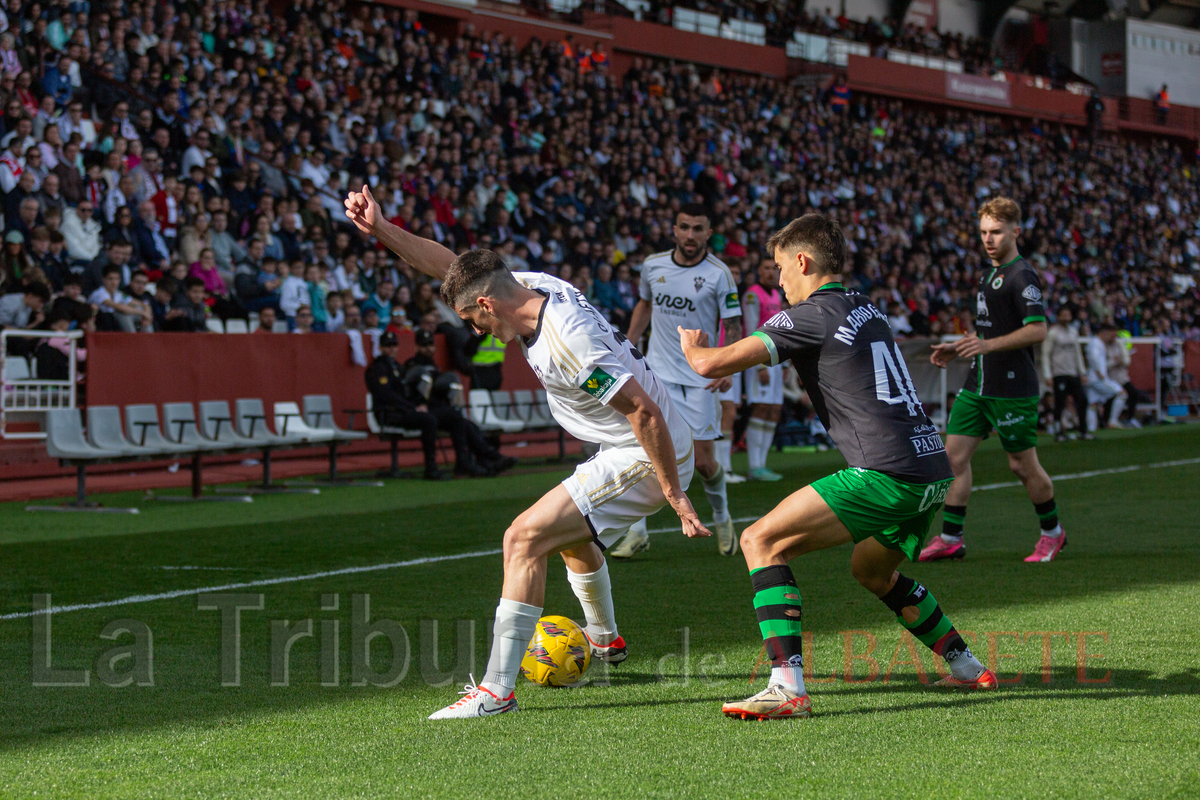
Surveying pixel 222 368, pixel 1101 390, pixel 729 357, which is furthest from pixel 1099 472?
pixel 729 357

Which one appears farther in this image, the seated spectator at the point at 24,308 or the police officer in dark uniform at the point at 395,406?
the police officer in dark uniform at the point at 395,406

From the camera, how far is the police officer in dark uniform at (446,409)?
50.4 ft

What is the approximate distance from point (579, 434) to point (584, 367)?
0.68 metres

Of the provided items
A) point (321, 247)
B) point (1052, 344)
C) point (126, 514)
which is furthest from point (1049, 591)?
point (1052, 344)

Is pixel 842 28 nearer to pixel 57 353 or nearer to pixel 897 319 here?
pixel 897 319

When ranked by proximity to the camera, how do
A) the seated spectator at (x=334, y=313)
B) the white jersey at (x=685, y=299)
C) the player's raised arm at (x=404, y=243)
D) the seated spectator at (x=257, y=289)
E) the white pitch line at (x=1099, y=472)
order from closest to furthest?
the player's raised arm at (x=404, y=243) → the white jersey at (x=685, y=299) → the white pitch line at (x=1099, y=472) → the seated spectator at (x=257, y=289) → the seated spectator at (x=334, y=313)

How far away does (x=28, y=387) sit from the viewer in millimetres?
13016

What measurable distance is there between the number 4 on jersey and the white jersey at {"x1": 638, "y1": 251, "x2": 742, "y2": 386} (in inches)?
171

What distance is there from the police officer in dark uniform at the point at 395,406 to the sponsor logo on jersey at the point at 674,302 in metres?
6.06

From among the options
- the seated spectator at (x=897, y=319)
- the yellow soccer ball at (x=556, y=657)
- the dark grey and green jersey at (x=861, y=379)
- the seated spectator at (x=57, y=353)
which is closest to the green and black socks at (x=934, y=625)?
the dark grey and green jersey at (x=861, y=379)

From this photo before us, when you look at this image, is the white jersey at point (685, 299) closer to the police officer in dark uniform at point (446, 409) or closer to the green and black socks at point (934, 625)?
the green and black socks at point (934, 625)

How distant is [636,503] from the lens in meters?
5.17

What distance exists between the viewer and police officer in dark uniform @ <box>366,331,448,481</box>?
1506cm

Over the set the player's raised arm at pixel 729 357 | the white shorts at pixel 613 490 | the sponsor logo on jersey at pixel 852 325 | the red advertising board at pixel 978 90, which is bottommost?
the white shorts at pixel 613 490
